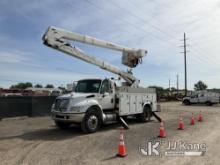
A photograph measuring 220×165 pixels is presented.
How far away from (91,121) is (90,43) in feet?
A: 15.2

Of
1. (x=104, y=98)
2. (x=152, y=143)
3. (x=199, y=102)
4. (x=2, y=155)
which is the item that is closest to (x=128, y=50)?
(x=104, y=98)

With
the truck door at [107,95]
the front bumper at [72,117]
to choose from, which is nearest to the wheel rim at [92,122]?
the front bumper at [72,117]

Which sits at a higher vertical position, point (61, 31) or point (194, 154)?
point (61, 31)

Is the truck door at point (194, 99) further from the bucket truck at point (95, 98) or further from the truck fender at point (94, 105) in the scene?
the truck fender at point (94, 105)

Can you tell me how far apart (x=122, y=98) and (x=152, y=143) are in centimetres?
443

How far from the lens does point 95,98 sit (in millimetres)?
11312

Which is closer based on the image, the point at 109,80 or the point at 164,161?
the point at 164,161

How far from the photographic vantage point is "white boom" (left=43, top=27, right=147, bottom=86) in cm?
1141

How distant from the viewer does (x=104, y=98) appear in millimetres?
11867

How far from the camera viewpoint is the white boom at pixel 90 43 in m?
11.4

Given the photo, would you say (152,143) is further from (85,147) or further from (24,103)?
(24,103)

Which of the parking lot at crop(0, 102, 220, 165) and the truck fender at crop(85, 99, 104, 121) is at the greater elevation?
the truck fender at crop(85, 99, 104, 121)

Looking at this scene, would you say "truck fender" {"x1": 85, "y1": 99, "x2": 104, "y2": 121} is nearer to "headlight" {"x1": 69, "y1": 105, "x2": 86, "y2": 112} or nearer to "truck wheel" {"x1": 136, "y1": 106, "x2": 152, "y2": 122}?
"headlight" {"x1": 69, "y1": 105, "x2": 86, "y2": 112}

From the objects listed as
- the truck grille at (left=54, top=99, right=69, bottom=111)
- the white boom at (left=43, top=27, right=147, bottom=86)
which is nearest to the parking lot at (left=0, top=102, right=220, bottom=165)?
the truck grille at (left=54, top=99, right=69, bottom=111)
